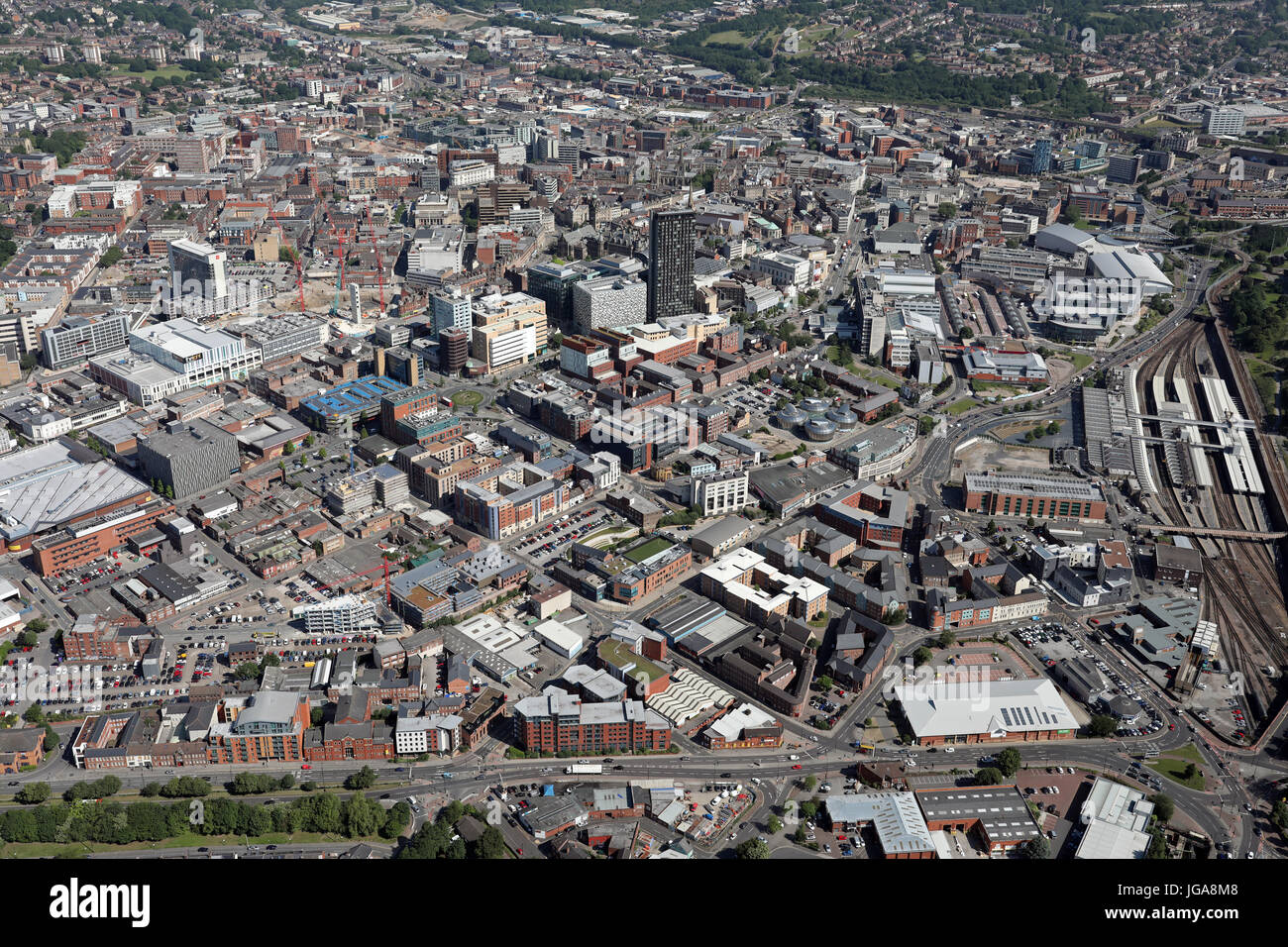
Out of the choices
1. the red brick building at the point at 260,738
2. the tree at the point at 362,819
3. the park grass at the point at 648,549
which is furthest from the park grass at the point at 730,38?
the tree at the point at 362,819

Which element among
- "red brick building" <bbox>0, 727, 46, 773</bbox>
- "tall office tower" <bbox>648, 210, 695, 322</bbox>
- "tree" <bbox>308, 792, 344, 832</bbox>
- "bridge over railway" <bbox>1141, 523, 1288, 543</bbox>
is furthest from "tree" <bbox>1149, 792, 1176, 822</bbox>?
"tall office tower" <bbox>648, 210, 695, 322</bbox>

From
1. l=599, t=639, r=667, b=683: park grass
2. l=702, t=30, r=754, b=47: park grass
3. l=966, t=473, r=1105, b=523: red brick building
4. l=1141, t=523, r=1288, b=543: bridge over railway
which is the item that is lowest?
l=599, t=639, r=667, b=683: park grass

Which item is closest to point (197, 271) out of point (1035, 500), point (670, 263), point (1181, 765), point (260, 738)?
point (670, 263)

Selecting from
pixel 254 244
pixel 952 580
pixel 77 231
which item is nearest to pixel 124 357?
pixel 254 244

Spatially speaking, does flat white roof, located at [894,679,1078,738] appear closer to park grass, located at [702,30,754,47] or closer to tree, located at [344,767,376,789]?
tree, located at [344,767,376,789]

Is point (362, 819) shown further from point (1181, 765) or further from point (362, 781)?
point (1181, 765)
